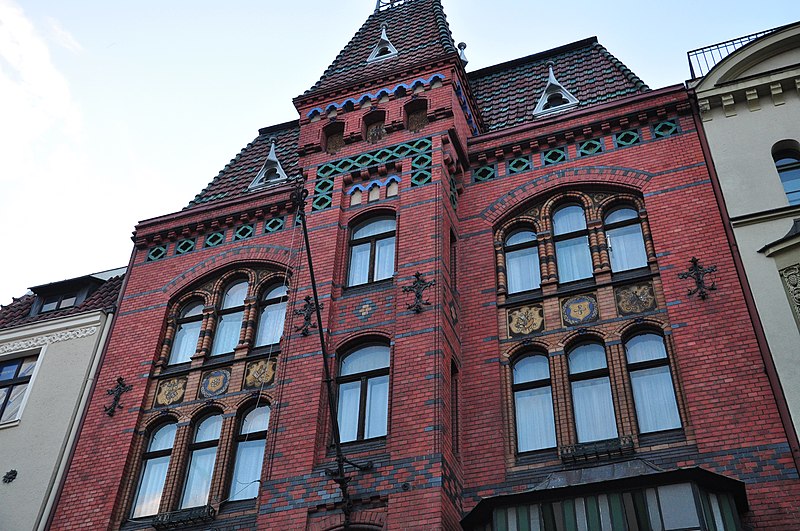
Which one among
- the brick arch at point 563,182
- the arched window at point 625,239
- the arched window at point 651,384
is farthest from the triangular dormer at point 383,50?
the arched window at point 651,384

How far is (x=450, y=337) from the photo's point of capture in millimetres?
16484

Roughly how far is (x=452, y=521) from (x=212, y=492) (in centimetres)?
486

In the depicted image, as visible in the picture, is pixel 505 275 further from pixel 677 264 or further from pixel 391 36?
pixel 391 36

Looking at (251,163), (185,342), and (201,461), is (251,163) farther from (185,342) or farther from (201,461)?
(201,461)

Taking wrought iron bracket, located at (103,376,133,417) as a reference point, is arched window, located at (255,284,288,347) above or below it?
above

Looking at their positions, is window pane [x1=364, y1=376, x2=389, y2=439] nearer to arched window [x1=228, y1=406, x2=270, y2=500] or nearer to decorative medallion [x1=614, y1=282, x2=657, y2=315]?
arched window [x1=228, y1=406, x2=270, y2=500]

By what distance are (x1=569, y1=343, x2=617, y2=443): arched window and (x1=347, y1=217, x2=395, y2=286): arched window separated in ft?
13.3

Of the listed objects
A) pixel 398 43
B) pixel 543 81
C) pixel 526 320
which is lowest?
pixel 526 320

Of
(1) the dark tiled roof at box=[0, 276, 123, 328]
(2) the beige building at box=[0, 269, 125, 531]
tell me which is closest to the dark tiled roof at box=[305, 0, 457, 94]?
(1) the dark tiled roof at box=[0, 276, 123, 328]

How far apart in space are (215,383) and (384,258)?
418 cm

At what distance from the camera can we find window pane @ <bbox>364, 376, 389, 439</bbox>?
15.8 m

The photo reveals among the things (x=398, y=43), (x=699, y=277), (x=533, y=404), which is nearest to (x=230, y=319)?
(x=533, y=404)

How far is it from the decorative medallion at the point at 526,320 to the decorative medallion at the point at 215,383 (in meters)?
5.70

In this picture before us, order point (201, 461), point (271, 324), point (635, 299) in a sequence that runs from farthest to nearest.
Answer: point (271, 324), point (201, 461), point (635, 299)
